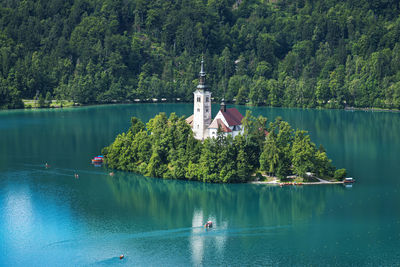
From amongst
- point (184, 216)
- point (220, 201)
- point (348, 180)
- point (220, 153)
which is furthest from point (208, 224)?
point (348, 180)

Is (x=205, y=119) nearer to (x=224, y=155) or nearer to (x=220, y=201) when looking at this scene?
(x=224, y=155)

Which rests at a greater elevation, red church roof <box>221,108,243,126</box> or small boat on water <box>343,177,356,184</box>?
red church roof <box>221,108,243,126</box>

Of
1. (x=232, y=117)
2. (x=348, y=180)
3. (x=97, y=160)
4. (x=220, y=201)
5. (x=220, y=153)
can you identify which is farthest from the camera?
(x=97, y=160)

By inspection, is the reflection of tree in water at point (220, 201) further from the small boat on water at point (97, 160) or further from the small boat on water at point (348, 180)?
the small boat on water at point (97, 160)

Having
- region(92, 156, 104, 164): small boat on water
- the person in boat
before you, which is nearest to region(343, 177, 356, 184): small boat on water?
the person in boat

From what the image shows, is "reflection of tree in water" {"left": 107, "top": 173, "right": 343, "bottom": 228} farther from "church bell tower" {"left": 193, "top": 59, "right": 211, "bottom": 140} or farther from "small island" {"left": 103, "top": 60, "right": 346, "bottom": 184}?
"church bell tower" {"left": 193, "top": 59, "right": 211, "bottom": 140}

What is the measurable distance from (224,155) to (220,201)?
7.20 m

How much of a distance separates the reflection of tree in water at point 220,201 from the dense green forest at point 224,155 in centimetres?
197

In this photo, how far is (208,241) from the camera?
64000mm

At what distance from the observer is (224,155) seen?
82500 millimetres

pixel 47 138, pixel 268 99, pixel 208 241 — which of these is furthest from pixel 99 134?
pixel 268 99

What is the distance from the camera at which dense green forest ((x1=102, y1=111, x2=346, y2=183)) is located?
83.0m

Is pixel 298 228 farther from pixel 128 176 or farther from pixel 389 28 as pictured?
pixel 389 28

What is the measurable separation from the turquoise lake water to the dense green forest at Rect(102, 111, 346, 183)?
2070 millimetres
